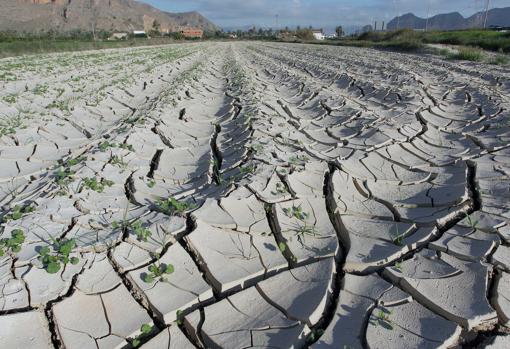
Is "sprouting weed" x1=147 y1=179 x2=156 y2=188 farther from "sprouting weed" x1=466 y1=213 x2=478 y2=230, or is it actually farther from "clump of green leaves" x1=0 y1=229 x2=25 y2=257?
"sprouting weed" x1=466 y1=213 x2=478 y2=230

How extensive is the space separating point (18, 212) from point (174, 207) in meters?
0.95

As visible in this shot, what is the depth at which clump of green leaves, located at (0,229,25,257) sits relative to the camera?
1.99 m

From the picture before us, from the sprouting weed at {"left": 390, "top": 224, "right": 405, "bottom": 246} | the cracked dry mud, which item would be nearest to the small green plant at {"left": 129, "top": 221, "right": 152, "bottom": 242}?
the cracked dry mud

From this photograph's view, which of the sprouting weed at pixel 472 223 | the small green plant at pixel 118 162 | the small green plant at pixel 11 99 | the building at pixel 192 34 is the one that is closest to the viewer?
the sprouting weed at pixel 472 223

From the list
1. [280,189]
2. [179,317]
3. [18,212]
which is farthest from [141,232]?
[280,189]

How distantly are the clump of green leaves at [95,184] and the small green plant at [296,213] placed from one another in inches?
54.7

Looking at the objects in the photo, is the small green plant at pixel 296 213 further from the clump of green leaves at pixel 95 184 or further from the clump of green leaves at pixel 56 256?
the clump of green leaves at pixel 95 184

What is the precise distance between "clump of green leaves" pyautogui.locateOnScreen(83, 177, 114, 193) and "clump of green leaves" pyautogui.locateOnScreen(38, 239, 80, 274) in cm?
82

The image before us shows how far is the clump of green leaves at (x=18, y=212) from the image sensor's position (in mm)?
2338

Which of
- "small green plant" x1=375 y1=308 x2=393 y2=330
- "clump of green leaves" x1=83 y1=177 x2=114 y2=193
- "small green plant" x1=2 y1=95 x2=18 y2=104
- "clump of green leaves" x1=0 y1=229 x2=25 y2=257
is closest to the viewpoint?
"small green plant" x1=375 y1=308 x2=393 y2=330

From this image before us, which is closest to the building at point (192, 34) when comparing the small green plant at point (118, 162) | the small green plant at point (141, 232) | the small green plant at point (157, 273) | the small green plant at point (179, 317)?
the small green plant at point (118, 162)

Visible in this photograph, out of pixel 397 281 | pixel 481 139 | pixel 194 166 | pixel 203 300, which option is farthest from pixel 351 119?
pixel 203 300

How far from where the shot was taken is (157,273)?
1900 mm

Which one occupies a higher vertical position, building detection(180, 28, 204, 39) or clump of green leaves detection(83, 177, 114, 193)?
building detection(180, 28, 204, 39)
